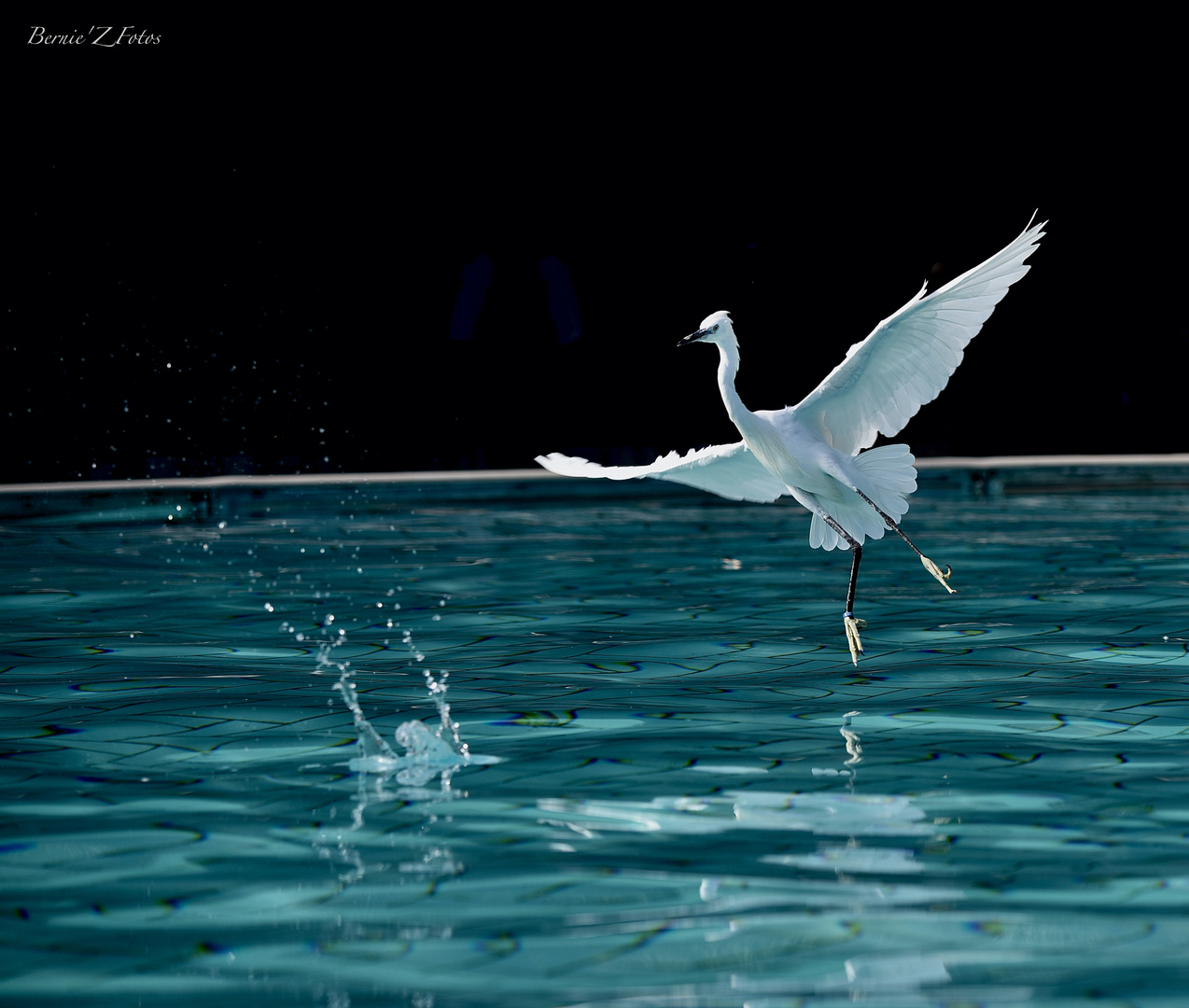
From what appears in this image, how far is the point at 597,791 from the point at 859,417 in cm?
281

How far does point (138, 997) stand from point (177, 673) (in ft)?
11.4

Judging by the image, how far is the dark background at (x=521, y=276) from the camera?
15555 mm

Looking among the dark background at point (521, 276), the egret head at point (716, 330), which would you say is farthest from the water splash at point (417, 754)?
the dark background at point (521, 276)

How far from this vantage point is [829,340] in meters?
17.1

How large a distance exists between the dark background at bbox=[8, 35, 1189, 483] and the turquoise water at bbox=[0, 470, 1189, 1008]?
6.86 metres

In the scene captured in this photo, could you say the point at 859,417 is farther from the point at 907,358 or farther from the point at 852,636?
the point at 852,636

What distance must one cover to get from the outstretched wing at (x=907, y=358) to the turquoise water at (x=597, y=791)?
94cm

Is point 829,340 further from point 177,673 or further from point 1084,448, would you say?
point 177,673

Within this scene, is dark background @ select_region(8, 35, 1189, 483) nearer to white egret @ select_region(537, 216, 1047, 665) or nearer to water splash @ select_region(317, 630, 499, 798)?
white egret @ select_region(537, 216, 1047, 665)

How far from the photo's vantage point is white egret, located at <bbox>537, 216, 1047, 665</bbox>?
19.6 feet

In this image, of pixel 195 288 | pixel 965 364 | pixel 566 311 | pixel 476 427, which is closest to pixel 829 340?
pixel 965 364
